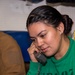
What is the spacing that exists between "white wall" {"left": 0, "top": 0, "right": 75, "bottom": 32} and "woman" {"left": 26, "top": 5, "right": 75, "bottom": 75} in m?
0.57

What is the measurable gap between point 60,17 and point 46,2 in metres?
0.95

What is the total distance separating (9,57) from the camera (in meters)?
1.45

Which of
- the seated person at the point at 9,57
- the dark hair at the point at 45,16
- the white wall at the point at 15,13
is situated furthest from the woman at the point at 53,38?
the white wall at the point at 15,13

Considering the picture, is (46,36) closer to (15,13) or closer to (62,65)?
(62,65)

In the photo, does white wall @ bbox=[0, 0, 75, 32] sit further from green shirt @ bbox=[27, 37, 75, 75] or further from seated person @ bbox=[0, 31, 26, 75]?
green shirt @ bbox=[27, 37, 75, 75]

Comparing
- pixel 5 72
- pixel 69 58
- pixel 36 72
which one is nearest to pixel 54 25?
pixel 69 58

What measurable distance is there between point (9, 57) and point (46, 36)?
1.40ft

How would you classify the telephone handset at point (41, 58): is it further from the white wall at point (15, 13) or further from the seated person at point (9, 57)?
the white wall at point (15, 13)

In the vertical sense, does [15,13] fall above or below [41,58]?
above

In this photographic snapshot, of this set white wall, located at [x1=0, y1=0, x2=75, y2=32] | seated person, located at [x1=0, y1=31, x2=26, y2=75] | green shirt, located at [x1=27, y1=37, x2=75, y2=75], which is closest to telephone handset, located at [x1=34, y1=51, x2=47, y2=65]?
green shirt, located at [x1=27, y1=37, x2=75, y2=75]

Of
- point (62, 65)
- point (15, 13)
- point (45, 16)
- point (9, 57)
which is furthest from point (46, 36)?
point (15, 13)

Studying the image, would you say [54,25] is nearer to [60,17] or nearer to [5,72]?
[60,17]

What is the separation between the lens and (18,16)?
1.94 metres

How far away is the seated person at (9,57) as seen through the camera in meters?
1.43
